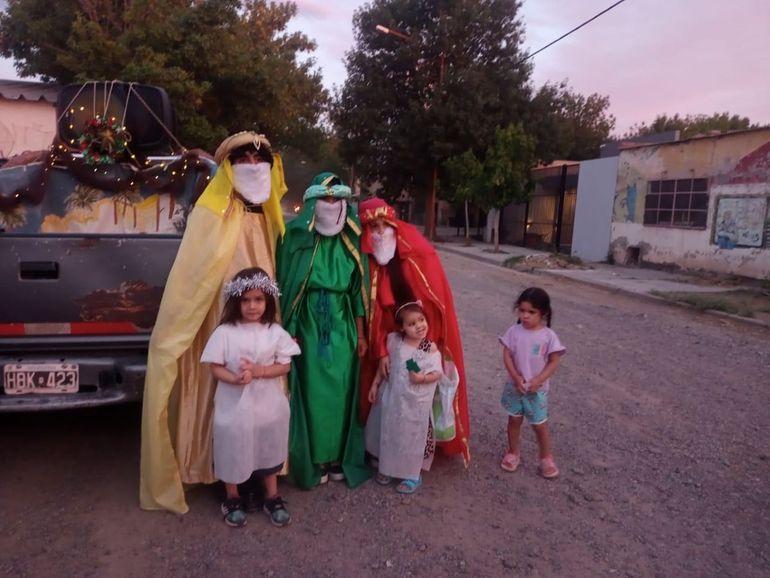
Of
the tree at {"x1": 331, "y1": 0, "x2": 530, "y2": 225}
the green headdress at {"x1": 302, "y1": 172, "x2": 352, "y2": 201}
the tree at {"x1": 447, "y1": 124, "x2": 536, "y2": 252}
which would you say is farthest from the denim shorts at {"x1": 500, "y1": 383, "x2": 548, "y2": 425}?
the tree at {"x1": 331, "y1": 0, "x2": 530, "y2": 225}

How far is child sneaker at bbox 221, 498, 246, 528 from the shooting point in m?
3.20

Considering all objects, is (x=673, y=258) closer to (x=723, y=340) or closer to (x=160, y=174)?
(x=723, y=340)

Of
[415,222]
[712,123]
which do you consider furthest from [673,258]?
[712,123]

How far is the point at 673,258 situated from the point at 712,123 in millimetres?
33354

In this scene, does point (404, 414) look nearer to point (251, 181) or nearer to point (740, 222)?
point (251, 181)

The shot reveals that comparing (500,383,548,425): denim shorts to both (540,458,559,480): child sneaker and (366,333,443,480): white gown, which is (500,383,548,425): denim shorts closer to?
(540,458,559,480): child sneaker

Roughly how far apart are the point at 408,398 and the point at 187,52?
13.8m

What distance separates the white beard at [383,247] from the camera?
367 cm

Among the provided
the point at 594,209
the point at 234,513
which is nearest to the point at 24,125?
the point at 234,513

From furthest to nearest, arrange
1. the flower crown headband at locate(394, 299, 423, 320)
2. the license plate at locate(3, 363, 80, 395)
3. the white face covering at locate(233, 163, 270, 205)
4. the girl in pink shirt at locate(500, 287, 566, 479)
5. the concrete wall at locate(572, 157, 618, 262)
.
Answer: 1. the concrete wall at locate(572, 157, 618, 262)
2. the girl in pink shirt at locate(500, 287, 566, 479)
3. the flower crown headband at locate(394, 299, 423, 320)
4. the white face covering at locate(233, 163, 270, 205)
5. the license plate at locate(3, 363, 80, 395)

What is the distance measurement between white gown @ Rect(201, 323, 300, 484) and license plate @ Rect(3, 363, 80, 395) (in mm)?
823

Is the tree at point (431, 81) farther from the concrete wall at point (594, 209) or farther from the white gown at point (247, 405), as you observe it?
the white gown at point (247, 405)

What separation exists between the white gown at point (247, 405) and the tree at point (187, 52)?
1279 centimetres

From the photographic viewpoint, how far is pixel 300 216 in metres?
3.63
